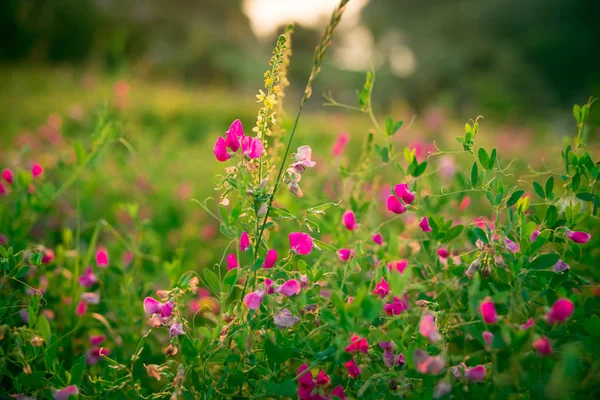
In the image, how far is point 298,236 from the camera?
2.74ft

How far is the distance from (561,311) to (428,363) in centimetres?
21

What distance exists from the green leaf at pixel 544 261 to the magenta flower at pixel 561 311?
0.19 metres

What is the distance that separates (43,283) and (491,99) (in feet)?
35.5

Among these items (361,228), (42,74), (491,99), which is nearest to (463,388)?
(361,228)

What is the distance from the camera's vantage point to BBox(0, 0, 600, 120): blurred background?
10.6 meters

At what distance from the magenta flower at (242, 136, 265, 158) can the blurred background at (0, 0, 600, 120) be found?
8.75 metres

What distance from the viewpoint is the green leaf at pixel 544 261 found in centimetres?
80

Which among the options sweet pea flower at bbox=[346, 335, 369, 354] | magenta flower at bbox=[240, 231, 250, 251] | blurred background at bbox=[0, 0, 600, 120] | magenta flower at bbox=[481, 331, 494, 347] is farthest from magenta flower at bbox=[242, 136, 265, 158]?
blurred background at bbox=[0, 0, 600, 120]

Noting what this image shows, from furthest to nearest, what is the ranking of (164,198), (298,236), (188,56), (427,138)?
(188,56) < (427,138) < (164,198) < (298,236)

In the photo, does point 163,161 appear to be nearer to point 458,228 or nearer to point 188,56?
point 458,228

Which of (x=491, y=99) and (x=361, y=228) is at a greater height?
(x=491, y=99)

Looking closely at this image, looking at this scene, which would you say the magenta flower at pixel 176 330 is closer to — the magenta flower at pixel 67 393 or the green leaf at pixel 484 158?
the magenta flower at pixel 67 393

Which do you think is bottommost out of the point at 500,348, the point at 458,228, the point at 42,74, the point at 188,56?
the point at 500,348

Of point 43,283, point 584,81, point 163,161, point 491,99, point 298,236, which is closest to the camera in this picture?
point 298,236
